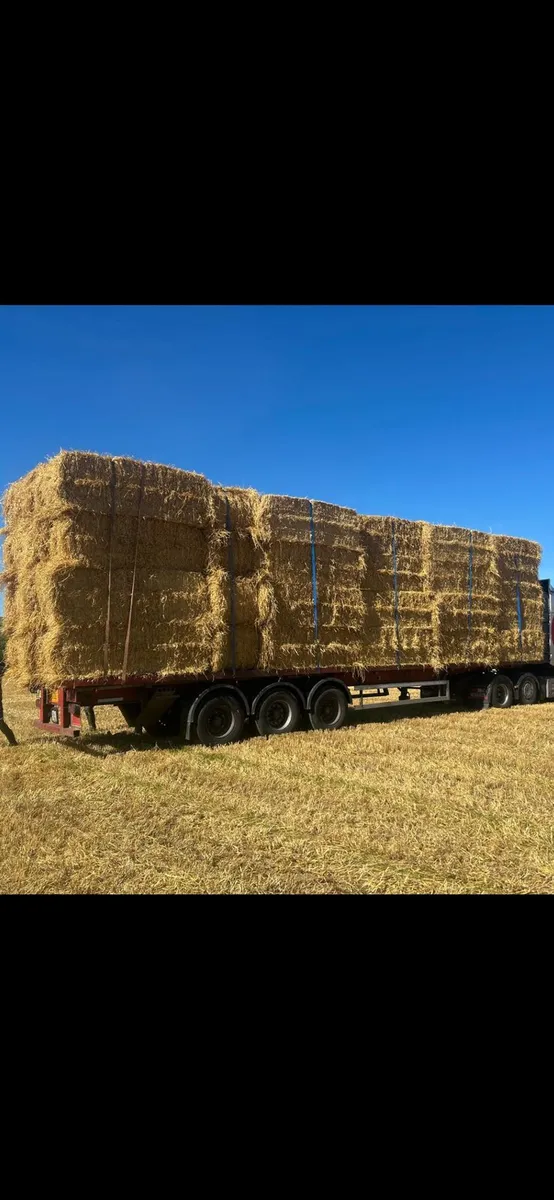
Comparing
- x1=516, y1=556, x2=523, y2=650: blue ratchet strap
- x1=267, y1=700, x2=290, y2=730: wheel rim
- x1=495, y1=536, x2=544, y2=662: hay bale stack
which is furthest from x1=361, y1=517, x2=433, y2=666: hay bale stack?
x1=516, y1=556, x2=523, y2=650: blue ratchet strap

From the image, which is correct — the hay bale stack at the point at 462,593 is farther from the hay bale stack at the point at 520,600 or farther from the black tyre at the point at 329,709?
the black tyre at the point at 329,709

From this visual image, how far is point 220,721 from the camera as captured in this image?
31.7ft

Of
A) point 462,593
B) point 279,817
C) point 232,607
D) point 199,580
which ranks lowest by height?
point 279,817

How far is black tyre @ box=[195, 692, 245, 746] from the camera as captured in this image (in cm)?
930

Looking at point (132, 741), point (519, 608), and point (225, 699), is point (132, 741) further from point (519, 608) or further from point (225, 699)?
point (519, 608)

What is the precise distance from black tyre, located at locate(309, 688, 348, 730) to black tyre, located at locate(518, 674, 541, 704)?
6669 mm

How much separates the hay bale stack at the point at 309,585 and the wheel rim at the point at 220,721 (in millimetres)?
981

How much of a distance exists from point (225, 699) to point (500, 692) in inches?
334

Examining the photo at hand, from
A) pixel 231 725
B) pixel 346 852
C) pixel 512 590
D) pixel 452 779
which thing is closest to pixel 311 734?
pixel 231 725

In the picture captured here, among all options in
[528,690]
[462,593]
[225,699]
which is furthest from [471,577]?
[225,699]

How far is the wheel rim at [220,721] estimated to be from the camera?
31.2 ft

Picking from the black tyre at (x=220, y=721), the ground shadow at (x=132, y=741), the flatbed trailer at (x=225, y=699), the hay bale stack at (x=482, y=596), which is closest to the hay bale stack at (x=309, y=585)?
the flatbed trailer at (x=225, y=699)

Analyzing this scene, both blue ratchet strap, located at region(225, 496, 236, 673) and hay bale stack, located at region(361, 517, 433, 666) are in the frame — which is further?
hay bale stack, located at region(361, 517, 433, 666)

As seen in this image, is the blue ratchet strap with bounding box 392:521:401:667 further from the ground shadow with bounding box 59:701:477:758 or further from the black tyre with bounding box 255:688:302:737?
the black tyre with bounding box 255:688:302:737
